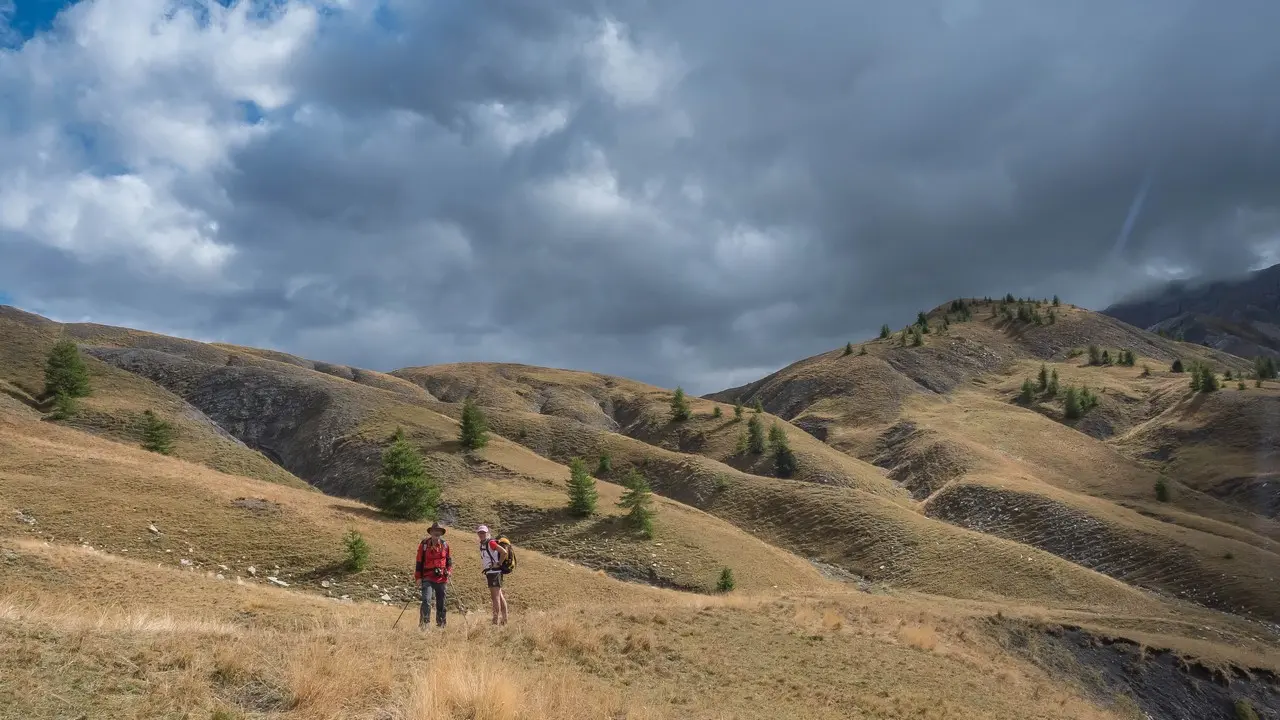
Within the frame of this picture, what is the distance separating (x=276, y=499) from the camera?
34250mm

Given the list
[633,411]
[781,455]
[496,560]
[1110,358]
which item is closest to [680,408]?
[633,411]

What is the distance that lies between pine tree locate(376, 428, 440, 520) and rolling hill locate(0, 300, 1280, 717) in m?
1.92

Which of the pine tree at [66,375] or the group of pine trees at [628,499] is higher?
the pine tree at [66,375]

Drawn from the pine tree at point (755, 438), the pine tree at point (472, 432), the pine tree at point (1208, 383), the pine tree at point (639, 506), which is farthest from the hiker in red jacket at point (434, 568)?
the pine tree at point (1208, 383)

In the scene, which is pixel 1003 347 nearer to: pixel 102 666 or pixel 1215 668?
pixel 1215 668

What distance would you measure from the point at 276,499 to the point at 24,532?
1079 centimetres

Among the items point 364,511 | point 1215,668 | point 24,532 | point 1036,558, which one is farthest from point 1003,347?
point 24,532

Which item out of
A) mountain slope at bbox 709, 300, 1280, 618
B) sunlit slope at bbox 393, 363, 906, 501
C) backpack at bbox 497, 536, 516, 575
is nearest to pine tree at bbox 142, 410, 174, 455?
backpack at bbox 497, 536, 516, 575

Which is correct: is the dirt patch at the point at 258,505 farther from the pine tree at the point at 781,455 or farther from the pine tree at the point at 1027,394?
the pine tree at the point at 1027,394

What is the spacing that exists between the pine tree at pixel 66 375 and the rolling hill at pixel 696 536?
161cm

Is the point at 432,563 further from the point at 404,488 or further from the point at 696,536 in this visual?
the point at 696,536

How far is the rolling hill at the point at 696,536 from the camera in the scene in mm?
13875

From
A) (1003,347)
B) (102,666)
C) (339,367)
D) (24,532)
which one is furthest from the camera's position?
(1003,347)

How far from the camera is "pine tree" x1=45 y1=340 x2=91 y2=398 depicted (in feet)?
180
